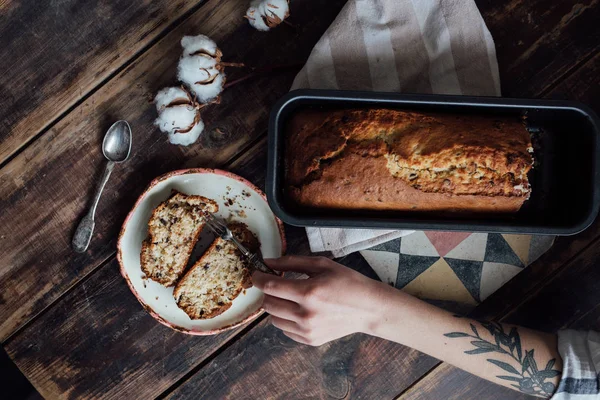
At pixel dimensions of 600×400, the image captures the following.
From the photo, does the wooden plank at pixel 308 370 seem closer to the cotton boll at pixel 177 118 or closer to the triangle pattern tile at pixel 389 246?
the triangle pattern tile at pixel 389 246

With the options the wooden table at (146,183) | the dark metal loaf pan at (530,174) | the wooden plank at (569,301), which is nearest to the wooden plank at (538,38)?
the wooden table at (146,183)

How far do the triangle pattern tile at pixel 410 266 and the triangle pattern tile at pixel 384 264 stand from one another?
0.01m

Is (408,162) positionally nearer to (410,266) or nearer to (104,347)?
(410,266)

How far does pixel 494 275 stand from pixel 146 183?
1.03m

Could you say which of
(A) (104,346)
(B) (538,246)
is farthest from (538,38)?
(A) (104,346)

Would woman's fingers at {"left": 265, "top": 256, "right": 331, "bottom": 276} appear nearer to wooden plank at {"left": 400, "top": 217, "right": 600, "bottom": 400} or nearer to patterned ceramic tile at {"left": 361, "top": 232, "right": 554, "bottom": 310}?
patterned ceramic tile at {"left": 361, "top": 232, "right": 554, "bottom": 310}

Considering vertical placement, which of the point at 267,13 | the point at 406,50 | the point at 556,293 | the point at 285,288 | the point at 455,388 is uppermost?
the point at 267,13

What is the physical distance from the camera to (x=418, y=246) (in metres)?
1.37

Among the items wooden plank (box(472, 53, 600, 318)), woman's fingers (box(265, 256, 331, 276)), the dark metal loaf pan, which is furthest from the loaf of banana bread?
wooden plank (box(472, 53, 600, 318))

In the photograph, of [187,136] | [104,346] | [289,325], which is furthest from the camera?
[104,346]

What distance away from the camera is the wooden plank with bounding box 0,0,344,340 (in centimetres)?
133

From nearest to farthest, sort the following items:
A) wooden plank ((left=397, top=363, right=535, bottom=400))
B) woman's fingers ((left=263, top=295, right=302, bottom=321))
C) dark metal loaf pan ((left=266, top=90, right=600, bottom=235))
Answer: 1. dark metal loaf pan ((left=266, top=90, right=600, bottom=235))
2. woman's fingers ((left=263, top=295, right=302, bottom=321))
3. wooden plank ((left=397, top=363, right=535, bottom=400))

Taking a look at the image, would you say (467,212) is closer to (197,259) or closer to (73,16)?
(197,259)

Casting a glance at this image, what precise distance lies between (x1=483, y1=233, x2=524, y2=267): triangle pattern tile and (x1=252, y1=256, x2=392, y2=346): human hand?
358 millimetres
